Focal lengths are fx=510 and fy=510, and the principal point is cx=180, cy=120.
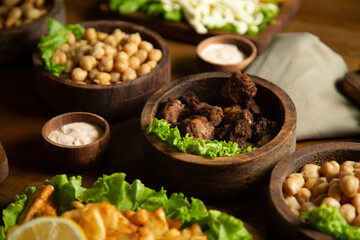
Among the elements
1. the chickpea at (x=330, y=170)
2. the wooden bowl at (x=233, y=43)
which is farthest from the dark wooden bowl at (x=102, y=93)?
the chickpea at (x=330, y=170)

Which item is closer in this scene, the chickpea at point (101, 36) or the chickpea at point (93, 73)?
the chickpea at point (93, 73)

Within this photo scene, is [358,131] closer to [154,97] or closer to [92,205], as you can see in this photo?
[154,97]

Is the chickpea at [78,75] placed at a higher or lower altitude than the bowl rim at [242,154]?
lower

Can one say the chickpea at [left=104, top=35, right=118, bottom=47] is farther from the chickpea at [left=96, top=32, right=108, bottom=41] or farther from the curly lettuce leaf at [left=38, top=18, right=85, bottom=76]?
the curly lettuce leaf at [left=38, top=18, right=85, bottom=76]

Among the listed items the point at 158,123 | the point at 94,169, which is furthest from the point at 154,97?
the point at 94,169

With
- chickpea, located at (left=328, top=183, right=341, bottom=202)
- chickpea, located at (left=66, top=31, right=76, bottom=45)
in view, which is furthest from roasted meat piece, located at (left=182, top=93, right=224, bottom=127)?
chickpea, located at (left=66, top=31, right=76, bottom=45)

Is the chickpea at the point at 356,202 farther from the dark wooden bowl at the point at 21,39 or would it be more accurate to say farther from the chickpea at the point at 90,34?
the dark wooden bowl at the point at 21,39
